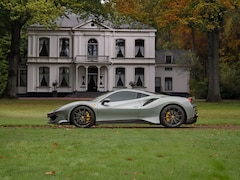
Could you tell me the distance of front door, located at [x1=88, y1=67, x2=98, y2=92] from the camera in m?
56.7

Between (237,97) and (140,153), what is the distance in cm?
4235

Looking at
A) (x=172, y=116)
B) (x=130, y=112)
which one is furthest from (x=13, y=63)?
(x=172, y=116)

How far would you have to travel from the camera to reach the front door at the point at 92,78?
56.7m

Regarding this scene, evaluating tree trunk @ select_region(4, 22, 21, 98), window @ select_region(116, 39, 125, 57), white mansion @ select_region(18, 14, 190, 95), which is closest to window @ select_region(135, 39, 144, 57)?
white mansion @ select_region(18, 14, 190, 95)

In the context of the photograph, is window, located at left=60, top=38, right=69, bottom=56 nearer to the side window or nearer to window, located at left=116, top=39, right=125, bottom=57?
window, located at left=116, top=39, right=125, bottom=57

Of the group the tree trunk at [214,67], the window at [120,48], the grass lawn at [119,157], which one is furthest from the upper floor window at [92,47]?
the grass lawn at [119,157]

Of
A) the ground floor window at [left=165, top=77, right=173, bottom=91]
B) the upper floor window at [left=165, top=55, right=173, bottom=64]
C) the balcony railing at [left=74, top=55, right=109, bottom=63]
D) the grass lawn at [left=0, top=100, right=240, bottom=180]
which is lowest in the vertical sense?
the grass lawn at [left=0, top=100, right=240, bottom=180]

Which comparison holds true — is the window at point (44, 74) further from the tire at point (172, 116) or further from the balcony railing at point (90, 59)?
the tire at point (172, 116)

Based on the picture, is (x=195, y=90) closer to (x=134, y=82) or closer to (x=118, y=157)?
(x=134, y=82)

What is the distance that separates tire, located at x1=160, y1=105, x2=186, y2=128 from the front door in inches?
1687

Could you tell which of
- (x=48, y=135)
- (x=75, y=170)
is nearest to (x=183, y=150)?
(x=75, y=170)

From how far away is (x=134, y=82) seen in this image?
190ft

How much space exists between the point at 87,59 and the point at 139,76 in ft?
23.1

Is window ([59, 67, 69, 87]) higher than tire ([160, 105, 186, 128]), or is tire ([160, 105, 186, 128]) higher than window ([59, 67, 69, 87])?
window ([59, 67, 69, 87])
